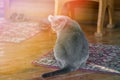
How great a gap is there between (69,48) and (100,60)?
32 centimetres

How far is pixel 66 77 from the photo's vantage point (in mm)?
1575

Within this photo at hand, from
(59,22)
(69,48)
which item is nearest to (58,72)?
(69,48)

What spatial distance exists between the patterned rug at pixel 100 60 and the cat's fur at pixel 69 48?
A: 0.08 metres

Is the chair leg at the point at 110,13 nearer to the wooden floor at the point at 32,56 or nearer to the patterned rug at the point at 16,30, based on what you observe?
the wooden floor at the point at 32,56

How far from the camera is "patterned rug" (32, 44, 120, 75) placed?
5.61 feet

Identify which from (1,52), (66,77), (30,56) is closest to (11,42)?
(1,52)

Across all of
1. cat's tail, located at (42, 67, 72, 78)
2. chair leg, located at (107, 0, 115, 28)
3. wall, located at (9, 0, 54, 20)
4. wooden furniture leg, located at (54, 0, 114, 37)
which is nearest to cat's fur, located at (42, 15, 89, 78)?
cat's tail, located at (42, 67, 72, 78)

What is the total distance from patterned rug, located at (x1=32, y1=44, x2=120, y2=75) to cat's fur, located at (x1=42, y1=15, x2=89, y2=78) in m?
0.08

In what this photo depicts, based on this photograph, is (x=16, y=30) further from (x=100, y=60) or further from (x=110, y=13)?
(x=100, y=60)

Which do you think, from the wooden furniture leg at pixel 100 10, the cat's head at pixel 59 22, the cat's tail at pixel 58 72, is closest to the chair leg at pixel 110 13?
the wooden furniture leg at pixel 100 10

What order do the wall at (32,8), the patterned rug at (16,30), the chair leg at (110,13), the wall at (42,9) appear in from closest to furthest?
the patterned rug at (16,30) < the chair leg at (110,13) < the wall at (42,9) < the wall at (32,8)

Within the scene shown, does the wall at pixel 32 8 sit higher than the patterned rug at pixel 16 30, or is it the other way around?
the wall at pixel 32 8

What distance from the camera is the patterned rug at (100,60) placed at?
171 centimetres

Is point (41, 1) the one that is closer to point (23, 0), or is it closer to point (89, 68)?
point (23, 0)
